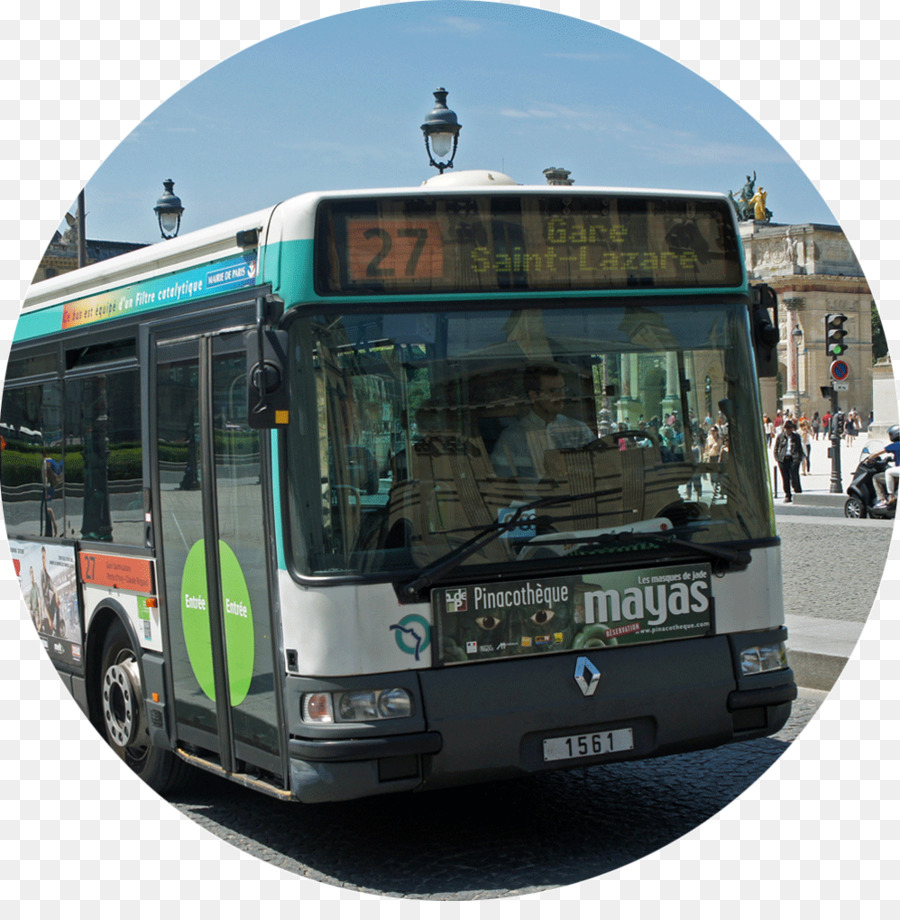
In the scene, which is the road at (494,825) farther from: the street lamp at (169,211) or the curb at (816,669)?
the street lamp at (169,211)

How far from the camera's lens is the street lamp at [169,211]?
37.0 feet

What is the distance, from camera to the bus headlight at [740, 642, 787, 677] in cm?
528

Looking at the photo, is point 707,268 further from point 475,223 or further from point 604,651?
point 604,651

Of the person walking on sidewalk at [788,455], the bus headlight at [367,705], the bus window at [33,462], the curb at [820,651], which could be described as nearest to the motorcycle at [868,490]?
the person walking on sidewalk at [788,455]

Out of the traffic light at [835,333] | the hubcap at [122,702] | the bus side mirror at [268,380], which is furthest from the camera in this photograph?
the traffic light at [835,333]

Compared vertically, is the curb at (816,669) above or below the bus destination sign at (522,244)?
below

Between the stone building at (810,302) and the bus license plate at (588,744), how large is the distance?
2677 inches

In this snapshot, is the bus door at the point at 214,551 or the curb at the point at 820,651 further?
the curb at the point at 820,651

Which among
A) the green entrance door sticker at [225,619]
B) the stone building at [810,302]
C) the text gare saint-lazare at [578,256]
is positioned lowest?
the green entrance door sticker at [225,619]

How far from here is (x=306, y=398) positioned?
4.84 m

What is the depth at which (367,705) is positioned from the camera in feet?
15.6

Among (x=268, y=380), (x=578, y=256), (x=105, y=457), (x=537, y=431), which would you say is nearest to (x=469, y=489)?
(x=537, y=431)

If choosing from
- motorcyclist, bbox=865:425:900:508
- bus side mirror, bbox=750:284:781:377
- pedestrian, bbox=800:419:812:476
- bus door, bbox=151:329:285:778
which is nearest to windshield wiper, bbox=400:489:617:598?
bus door, bbox=151:329:285:778

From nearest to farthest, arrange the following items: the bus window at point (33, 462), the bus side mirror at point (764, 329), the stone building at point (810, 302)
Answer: the bus side mirror at point (764, 329), the bus window at point (33, 462), the stone building at point (810, 302)
